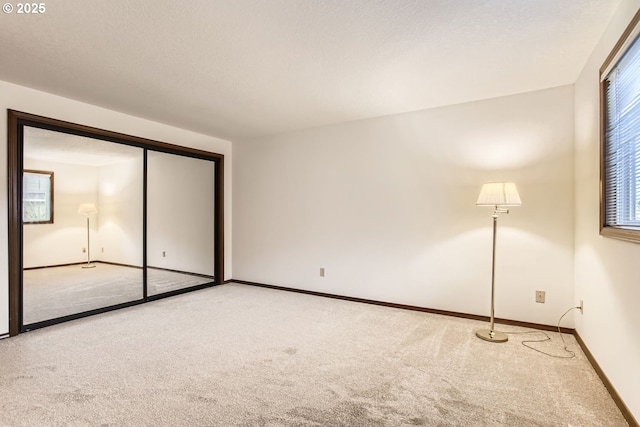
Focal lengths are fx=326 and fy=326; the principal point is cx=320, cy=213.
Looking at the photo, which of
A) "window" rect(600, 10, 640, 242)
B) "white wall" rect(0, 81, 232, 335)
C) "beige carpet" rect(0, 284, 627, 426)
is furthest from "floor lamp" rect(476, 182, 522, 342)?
"white wall" rect(0, 81, 232, 335)

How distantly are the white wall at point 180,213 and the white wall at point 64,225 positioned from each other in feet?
2.34

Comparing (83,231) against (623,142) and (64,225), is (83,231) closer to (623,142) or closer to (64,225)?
(64,225)

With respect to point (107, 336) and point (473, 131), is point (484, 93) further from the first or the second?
point (107, 336)

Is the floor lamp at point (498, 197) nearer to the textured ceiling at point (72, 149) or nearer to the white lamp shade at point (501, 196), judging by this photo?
the white lamp shade at point (501, 196)

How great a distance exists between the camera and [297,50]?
8.06 ft

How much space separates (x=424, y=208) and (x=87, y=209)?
3.93 m

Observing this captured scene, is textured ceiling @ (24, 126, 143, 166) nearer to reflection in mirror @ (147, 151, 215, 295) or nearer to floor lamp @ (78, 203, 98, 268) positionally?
reflection in mirror @ (147, 151, 215, 295)

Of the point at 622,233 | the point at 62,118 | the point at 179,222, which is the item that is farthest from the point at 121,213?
the point at 622,233

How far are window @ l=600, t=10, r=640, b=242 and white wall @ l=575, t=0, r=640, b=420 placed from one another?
4.6 inches

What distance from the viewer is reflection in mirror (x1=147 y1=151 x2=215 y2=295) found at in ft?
14.6

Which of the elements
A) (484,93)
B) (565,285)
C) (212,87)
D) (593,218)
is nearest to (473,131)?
Answer: (484,93)

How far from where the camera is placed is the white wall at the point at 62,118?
300cm

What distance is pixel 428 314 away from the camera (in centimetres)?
374

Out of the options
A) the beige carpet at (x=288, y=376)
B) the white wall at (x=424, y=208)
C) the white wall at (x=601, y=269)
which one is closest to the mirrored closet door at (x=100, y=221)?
the beige carpet at (x=288, y=376)
